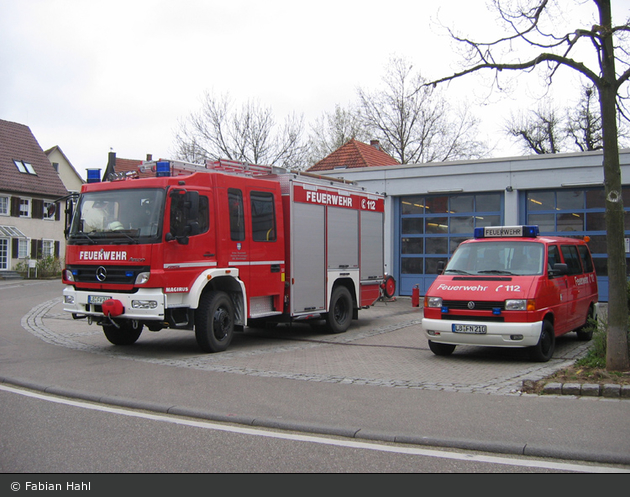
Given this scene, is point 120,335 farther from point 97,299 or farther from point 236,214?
point 236,214

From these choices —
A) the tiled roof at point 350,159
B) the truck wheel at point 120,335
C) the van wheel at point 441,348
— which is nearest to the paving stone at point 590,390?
the van wheel at point 441,348

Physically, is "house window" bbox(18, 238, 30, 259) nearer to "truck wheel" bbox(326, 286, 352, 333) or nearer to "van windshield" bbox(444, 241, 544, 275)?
"truck wheel" bbox(326, 286, 352, 333)

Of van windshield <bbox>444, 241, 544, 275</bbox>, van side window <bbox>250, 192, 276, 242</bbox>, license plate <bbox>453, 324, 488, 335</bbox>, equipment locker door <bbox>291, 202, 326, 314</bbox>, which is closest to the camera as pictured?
license plate <bbox>453, 324, 488, 335</bbox>

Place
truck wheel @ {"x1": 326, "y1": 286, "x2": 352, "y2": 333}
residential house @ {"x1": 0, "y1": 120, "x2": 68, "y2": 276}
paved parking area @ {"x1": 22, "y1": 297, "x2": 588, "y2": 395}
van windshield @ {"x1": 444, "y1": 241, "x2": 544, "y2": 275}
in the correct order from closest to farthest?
paved parking area @ {"x1": 22, "y1": 297, "x2": 588, "y2": 395} → van windshield @ {"x1": 444, "y1": 241, "x2": 544, "y2": 275} → truck wheel @ {"x1": 326, "y1": 286, "x2": 352, "y2": 333} → residential house @ {"x1": 0, "y1": 120, "x2": 68, "y2": 276}

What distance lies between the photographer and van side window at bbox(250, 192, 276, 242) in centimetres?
1141

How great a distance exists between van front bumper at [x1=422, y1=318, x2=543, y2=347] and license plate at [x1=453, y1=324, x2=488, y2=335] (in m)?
0.02

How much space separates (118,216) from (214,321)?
2.33 meters

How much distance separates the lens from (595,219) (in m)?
18.1

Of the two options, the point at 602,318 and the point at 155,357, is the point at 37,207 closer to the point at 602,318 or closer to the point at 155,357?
the point at 155,357

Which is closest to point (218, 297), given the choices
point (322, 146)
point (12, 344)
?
point (12, 344)

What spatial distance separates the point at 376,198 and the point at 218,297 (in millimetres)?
5963

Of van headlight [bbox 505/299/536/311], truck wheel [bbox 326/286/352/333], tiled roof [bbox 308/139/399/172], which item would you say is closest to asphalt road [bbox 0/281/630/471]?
truck wheel [bbox 326/286/352/333]

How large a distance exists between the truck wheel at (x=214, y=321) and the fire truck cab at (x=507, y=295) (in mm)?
3370

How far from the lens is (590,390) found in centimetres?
721
